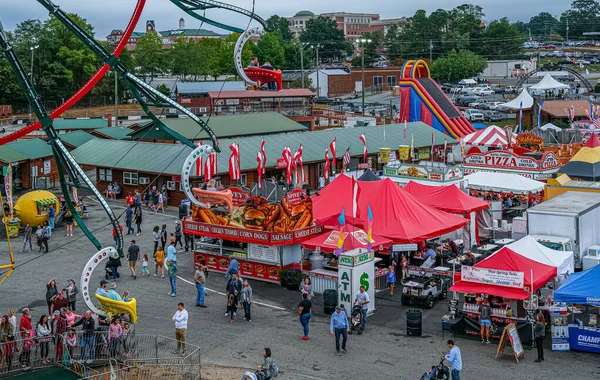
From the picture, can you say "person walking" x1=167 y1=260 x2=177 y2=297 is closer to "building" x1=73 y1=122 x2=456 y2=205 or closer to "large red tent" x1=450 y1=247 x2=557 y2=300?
"large red tent" x1=450 y1=247 x2=557 y2=300

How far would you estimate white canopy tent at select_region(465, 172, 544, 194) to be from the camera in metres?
36.5

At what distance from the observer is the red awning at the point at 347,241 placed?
942 inches

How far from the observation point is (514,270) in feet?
70.8

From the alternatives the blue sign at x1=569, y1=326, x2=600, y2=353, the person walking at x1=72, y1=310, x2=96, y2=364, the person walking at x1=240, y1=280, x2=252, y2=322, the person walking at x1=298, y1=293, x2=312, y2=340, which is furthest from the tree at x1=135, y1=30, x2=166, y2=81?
the blue sign at x1=569, y1=326, x2=600, y2=353

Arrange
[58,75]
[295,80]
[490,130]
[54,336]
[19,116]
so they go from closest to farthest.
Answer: [54,336], [490,130], [19,116], [58,75], [295,80]

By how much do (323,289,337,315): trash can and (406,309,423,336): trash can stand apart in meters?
2.73

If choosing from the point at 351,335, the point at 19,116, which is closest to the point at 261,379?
the point at 351,335

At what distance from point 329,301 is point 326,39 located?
152 metres

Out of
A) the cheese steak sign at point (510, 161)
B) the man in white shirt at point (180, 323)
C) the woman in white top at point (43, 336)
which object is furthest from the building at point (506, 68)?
the woman in white top at point (43, 336)

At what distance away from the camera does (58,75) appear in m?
90.2

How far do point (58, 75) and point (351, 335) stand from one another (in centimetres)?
7645

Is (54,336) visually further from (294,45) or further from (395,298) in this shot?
(294,45)

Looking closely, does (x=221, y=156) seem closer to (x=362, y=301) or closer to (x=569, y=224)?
(x=569, y=224)

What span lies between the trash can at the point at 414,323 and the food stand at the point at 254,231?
6300 mm
